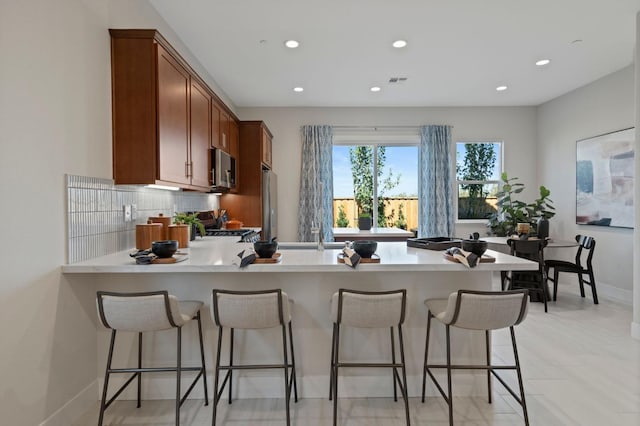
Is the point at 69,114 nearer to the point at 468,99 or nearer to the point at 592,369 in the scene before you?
the point at 592,369

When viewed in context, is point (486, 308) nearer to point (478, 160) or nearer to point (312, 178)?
point (312, 178)

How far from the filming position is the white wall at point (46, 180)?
1.63 meters

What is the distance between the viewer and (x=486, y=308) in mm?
1796

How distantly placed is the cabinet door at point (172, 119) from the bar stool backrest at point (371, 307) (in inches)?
62.4

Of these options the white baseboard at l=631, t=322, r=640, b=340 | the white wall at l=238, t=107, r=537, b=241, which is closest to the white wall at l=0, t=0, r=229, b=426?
the white wall at l=238, t=107, r=537, b=241

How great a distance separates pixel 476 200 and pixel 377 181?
1.83 m

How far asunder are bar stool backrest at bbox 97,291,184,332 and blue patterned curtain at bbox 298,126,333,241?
414 cm

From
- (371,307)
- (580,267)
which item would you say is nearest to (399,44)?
(371,307)

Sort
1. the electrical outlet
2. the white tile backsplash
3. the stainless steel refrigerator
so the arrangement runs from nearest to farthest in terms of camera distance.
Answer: the white tile backsplash → the electrical outlet → the stainless steel refrigerator

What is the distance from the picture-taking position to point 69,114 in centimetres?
200

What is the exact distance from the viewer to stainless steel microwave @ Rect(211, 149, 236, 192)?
3650 millimetres

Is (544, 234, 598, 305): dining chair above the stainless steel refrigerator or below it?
below

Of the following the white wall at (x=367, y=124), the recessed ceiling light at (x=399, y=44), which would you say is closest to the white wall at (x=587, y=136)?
the white wall at (x=367, y=124)

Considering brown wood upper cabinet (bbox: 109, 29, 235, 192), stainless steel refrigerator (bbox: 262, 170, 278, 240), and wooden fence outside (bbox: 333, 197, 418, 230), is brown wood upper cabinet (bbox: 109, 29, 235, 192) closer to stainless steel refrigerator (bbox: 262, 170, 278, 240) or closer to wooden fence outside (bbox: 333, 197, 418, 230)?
stainless steel refrigerator (bbox: 262, 170, 278, 240)
